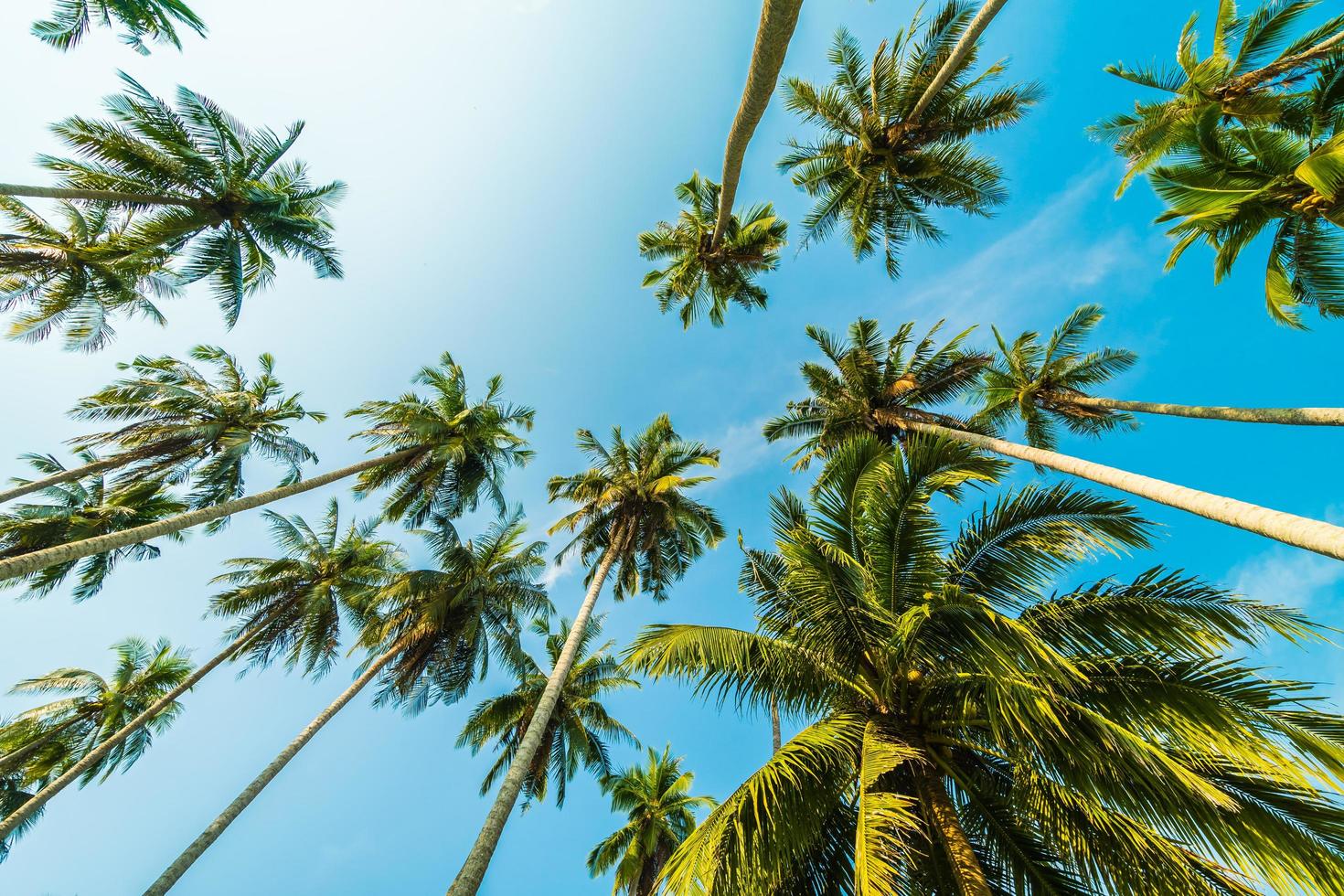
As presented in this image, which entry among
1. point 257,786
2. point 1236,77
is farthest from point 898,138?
point 257,786

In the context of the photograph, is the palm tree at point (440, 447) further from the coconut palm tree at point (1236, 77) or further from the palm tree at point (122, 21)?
the coconut palm tree at point (1236, 77)

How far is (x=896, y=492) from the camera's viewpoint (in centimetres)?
600

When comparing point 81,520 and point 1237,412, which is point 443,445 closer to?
point 81,520

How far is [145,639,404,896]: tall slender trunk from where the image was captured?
10891 millimetres

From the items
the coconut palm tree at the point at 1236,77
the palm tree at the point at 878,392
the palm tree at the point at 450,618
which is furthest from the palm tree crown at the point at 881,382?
the palm tree at the point at 450,618

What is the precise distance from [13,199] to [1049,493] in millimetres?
22553

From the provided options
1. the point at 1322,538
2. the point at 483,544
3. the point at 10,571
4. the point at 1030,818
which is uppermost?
the point at 483,544

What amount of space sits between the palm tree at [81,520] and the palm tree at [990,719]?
1880cm

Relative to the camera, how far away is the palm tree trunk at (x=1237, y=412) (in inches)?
320

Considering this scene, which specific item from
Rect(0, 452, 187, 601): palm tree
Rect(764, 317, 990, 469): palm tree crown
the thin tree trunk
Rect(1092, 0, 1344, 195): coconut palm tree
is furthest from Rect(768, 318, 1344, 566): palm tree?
Rect(0, 452, 187, 601): palm tree

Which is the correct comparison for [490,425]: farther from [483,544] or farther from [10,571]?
[10,571]

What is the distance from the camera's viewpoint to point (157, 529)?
10219 mm

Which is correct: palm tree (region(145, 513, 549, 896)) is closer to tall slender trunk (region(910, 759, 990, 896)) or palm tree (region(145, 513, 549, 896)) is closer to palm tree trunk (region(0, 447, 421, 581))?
palm tree trunk (region(0, 447, 421, 581))

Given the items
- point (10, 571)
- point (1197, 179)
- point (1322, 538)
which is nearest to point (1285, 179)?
point (1197, 179)
